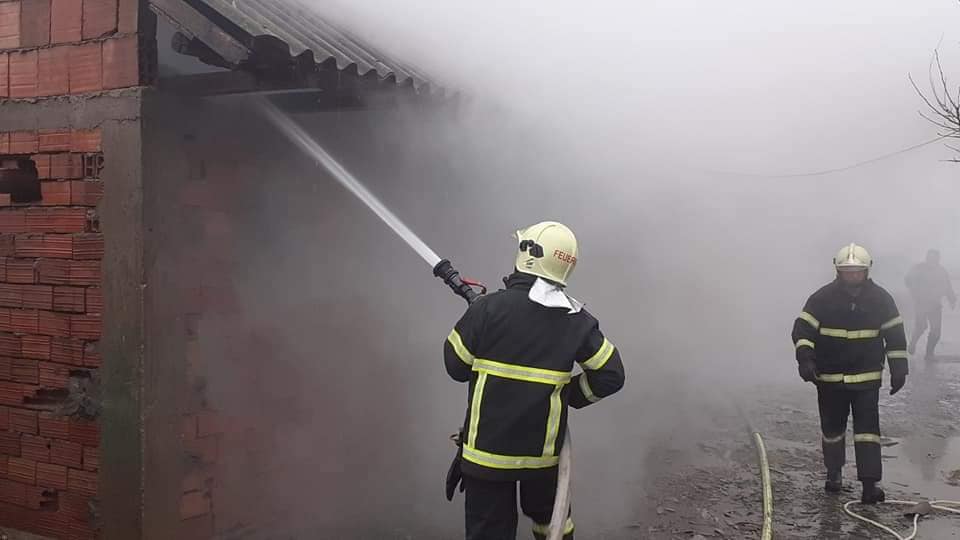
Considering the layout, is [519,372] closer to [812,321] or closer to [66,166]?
[66,166]

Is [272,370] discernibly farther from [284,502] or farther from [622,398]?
[622,398]

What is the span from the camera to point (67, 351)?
3.94m

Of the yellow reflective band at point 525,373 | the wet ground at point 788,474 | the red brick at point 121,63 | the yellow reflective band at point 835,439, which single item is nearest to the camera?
the yellow reflective band at point 525,373

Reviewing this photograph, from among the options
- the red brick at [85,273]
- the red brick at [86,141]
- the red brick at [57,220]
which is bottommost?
the red brick at [85,273]

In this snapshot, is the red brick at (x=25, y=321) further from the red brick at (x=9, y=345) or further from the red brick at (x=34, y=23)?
the red brick at (x=34, y=23)

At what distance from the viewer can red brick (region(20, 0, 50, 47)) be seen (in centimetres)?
404

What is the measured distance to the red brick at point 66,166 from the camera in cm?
389

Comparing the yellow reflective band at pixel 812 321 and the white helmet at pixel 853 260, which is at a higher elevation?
the white helmet at pixel 853 260

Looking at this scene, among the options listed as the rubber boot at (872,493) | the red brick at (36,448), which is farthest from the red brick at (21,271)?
the rubber boot at (872,493)

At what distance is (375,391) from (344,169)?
1454 millimetres

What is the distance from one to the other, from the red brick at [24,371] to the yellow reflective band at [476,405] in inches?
88.8

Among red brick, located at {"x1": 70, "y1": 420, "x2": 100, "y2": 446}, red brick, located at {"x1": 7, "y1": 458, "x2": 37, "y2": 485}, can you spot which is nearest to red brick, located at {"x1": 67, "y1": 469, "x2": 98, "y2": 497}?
red brick, located at {"x1": 70, "y1": 420, "x2": 100, "y2": 446}

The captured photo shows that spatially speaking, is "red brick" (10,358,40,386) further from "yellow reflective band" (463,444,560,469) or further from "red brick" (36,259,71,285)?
"yellow reflective band" (463,444,560,469)

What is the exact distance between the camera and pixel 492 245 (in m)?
6.80
